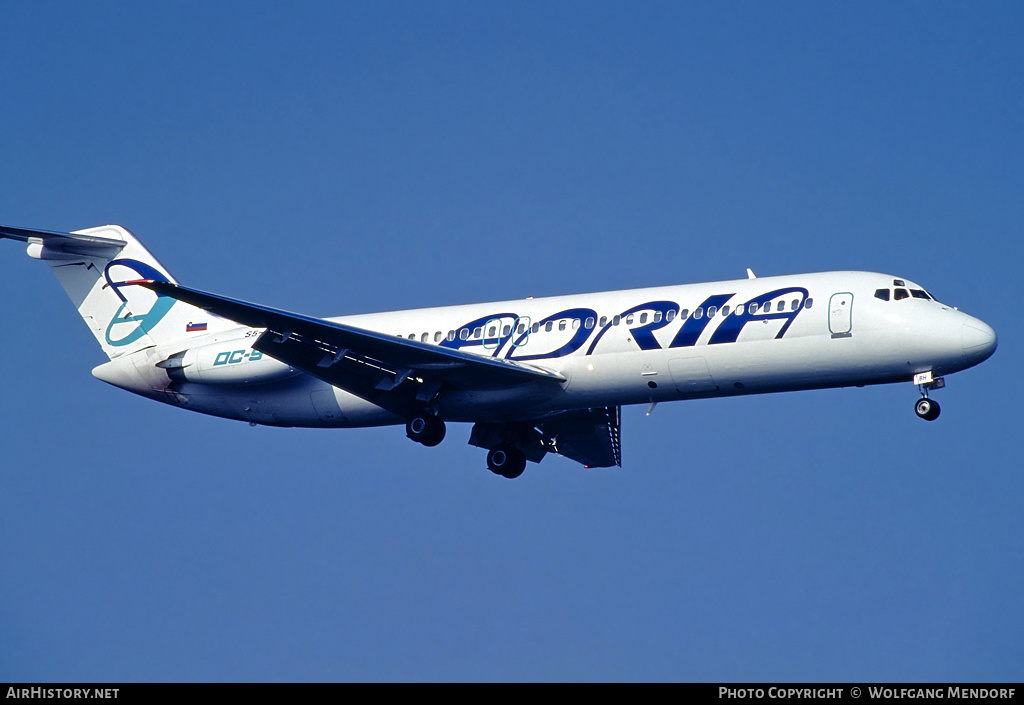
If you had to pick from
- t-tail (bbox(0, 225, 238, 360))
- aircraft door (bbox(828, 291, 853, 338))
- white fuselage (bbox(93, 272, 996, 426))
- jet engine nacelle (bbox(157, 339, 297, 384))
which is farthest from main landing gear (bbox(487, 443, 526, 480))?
aircraft door (bbox(828, 291, 853, 338))

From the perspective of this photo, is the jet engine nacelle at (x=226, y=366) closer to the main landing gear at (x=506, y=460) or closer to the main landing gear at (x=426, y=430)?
the main landing gear at (x=426, y=430)

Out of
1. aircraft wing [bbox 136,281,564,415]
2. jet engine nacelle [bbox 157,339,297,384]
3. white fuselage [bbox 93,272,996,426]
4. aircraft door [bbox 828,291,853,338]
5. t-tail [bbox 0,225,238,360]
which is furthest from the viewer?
t-tail [bbox 0,225,238,360]

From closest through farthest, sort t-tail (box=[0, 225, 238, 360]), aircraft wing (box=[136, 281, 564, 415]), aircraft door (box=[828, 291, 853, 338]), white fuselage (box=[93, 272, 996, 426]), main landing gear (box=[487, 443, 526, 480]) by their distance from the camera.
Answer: white fuselage (box=[93, 272, 996, 426]) → aircraft door (box=[828, 291, 853, 338]) → aircraft wing (box=[136, 281, 564, 415]) → main landing gear (box=[487, 443, 526, 480]) → t-tail (box=[0, 225, 238, 360])

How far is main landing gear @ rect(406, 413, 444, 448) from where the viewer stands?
31891mm

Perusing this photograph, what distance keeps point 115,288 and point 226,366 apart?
5593 mm

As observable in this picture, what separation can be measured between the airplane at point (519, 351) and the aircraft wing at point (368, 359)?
48 millimetres

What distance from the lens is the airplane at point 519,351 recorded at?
28875 mm

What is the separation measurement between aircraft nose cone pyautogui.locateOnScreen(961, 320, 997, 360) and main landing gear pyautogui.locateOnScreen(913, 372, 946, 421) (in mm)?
970

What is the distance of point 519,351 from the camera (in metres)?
31.5

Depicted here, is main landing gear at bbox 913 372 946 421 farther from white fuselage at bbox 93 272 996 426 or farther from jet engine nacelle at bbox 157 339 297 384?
jet engine nacelle at bbox 157 339 297 384

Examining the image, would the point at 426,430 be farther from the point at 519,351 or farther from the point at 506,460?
the point at 506,460

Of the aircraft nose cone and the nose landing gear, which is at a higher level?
the aircraft nose cone

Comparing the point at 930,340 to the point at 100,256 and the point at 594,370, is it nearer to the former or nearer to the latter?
the point at 594,370

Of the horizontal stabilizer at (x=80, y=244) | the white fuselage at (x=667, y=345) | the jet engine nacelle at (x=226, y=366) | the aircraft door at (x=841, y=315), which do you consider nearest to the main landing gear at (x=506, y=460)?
the white fuselage at (x=667, y=345)
